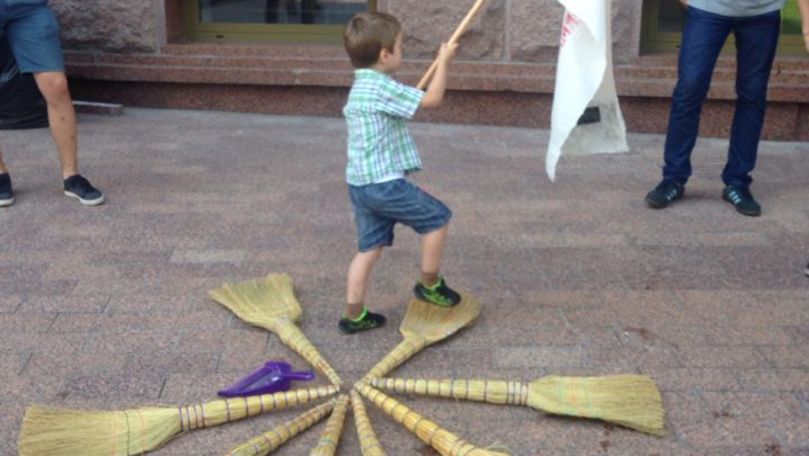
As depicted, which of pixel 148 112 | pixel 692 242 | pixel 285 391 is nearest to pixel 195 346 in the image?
pixel 285 391

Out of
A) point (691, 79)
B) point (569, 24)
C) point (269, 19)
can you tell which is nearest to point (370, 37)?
point (569, 24)

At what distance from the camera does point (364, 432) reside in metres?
3.15

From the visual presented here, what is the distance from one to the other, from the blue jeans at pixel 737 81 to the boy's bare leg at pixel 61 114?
3036 millimetres

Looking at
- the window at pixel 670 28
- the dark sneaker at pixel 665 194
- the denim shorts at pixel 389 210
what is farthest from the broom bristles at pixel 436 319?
the window at pixel 670 28

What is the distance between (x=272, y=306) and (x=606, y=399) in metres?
1.35

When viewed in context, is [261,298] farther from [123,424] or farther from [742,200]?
[742,200]

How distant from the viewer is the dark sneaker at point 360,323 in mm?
3932

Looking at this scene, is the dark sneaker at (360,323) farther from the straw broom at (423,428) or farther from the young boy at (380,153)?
the straw broom at (423,428)

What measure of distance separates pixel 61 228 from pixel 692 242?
2929mm

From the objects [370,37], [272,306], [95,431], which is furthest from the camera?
[272,306]

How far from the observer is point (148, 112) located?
7625 mm

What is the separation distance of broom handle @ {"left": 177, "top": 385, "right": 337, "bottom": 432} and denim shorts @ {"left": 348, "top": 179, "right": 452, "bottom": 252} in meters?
0.68

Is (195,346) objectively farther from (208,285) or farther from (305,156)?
(305,156)

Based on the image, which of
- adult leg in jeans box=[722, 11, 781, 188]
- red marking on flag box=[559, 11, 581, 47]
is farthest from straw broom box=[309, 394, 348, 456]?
adult leg in jeans box=[722, 11, 781, 188]
